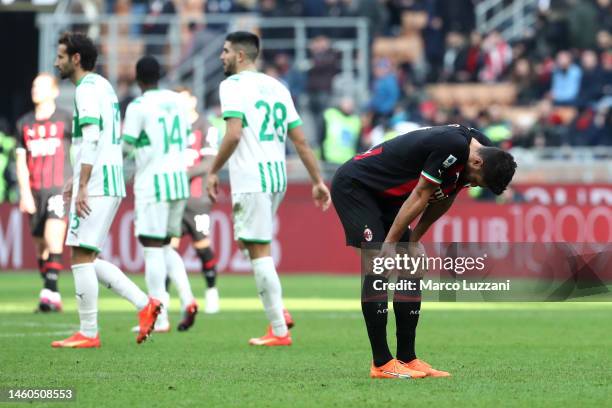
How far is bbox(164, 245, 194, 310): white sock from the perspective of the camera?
40.3 ft

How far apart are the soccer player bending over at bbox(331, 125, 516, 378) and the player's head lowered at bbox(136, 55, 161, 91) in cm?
365

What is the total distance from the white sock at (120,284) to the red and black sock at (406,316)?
292 cm

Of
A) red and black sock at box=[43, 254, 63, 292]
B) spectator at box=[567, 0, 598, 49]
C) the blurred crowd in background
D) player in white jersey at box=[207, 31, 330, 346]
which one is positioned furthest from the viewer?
spectator at box=[567, 0, 598, 49]

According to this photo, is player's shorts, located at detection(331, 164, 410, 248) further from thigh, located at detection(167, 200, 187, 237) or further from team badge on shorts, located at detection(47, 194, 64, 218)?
team badge on shorts, located at detection(47, 194, 64, 218)

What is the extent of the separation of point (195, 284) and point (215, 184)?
379 inches

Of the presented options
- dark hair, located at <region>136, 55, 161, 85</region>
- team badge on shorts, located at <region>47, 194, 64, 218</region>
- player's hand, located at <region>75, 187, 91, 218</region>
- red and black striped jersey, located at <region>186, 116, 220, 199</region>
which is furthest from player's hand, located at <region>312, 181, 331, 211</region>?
team badge on shorts, located at <region>47, 194, 64, 218</region>

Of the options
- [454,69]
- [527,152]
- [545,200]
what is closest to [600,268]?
[545,200]

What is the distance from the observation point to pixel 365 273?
27.5ft

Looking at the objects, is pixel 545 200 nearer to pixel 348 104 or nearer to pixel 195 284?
pixel 348 104

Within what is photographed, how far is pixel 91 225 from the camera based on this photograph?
1035cm

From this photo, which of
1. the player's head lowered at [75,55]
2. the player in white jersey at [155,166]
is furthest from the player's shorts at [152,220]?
the player's head lowered at [75,55]

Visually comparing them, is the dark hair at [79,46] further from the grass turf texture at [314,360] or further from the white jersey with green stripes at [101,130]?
the grass turf texture at [314,360]

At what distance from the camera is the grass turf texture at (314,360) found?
7586 mm

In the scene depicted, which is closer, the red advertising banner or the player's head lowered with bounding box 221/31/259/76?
the player's head lowered with bounding box 221/31/259/76
